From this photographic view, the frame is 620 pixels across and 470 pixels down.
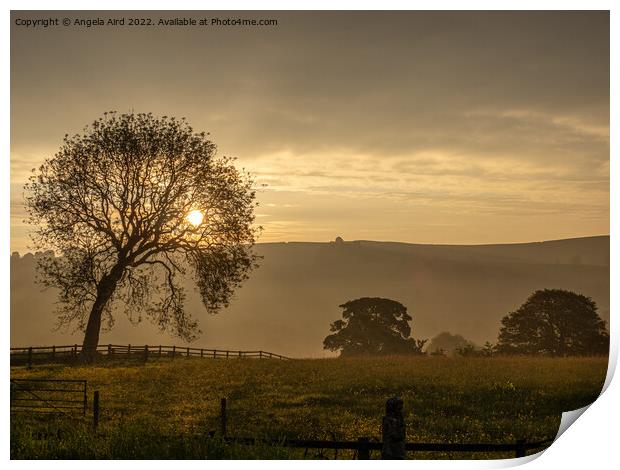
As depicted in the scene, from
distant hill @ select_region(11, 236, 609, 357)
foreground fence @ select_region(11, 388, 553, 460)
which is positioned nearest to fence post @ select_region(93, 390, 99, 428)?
foreground fence @ select_region(11, 388, 553, 460)

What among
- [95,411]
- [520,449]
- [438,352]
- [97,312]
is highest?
[97,312]

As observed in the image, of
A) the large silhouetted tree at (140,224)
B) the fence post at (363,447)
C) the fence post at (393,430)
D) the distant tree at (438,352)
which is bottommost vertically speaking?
the fence post at (363,447)

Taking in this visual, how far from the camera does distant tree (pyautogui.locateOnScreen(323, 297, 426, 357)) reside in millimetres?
9961

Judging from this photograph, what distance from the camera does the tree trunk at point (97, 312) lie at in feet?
32.9

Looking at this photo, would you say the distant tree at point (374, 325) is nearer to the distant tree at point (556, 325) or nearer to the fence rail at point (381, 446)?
the distant tree at point (556, 325)

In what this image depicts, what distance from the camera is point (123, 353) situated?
10258 millimetres

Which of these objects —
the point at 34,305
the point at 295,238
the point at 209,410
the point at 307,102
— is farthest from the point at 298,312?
the point at 34,305

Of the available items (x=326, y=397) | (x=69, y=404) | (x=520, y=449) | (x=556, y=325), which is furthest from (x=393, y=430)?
(x=69, y=404)

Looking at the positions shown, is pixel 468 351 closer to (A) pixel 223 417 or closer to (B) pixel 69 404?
(A) pixel 223 417

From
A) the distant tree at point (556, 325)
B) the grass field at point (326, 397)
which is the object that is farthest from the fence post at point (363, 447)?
the distant tree at point (556, 325)

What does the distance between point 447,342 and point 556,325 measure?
1.48m

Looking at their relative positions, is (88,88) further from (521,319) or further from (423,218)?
Answer: (521,319)

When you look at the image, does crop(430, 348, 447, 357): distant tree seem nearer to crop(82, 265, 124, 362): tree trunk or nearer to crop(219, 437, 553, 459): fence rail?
crop(219, 437, 553, 459): fence rail

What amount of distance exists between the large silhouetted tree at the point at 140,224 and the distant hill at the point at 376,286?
253 mm
